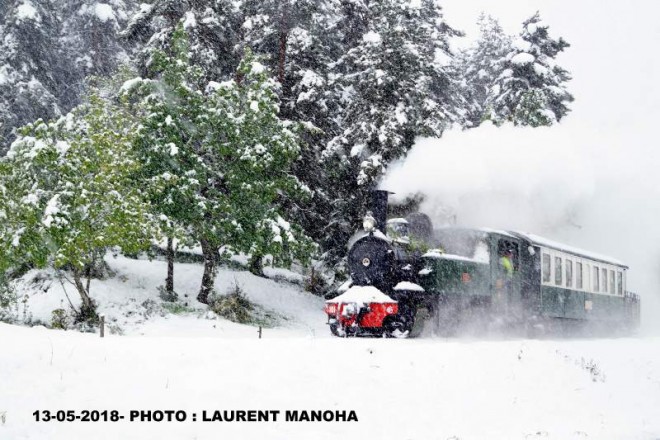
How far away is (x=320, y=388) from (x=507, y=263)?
9.10m

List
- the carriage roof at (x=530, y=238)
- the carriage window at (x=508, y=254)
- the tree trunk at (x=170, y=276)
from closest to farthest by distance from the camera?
the carriage roof at (x=530, y=238)
the carriage window at (x=508, y=254)
the tree trunk at (x=170, y=276)

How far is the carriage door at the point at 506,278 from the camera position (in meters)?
16.0

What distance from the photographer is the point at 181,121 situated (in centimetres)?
2098

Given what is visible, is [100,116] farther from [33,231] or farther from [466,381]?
[466,381]

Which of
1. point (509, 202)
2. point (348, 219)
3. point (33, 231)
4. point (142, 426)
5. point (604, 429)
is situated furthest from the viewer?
point (348, 219)

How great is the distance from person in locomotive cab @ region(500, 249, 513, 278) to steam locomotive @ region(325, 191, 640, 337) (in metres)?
0.02

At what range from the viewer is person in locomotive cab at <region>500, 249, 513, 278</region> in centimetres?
1623

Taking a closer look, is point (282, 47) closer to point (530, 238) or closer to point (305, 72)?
point (305, 72)

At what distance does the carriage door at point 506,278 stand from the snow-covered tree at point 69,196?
895cm

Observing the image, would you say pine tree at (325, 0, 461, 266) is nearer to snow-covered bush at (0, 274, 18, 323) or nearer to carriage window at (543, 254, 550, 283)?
carriage window at (543, 254, 550, 283)

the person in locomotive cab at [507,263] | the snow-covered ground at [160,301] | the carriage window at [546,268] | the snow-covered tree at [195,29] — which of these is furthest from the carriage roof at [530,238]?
the snow-covered tree at [195,29]

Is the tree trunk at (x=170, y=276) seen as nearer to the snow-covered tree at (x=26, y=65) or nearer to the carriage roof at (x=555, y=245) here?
the carriage roof at (x=555, y=245)

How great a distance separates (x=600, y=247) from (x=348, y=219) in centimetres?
2312

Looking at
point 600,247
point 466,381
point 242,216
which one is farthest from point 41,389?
point 600,247
